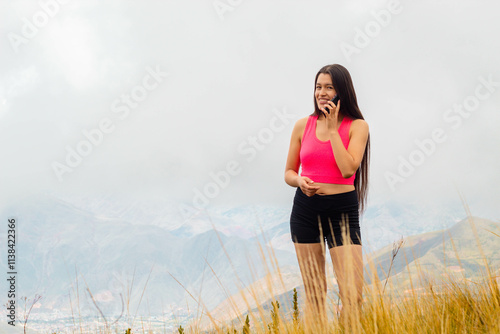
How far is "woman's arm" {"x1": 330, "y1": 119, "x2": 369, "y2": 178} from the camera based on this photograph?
3486 mm

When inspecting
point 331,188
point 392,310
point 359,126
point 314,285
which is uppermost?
point 359,126

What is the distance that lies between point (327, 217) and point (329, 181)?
29 centimetres

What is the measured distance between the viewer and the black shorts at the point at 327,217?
141 inches

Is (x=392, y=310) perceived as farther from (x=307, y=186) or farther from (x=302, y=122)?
(x=302, y=122)

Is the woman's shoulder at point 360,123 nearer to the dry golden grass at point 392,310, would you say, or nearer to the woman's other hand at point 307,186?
the woman's other hand at point 307,186

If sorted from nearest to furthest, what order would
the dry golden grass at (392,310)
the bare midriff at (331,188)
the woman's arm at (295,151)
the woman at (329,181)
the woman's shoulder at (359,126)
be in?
the dry golden grass at (392,310)
the woman at (329,181)
the bare midriff at (331,188)
the woman's shoulder at (359,126)
the woman's arm at (295,151)

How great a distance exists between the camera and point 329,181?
3648mm

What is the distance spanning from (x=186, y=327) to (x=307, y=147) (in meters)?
1.86

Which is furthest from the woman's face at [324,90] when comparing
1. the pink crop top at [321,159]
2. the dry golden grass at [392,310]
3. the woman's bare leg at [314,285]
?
the dry golden grass at [392,310]

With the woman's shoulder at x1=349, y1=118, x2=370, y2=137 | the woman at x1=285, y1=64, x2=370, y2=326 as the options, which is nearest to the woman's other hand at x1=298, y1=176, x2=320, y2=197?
the woman at x1=285, y1=64, x2=370, y2=326

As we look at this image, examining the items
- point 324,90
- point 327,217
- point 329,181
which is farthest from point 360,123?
point 327,217

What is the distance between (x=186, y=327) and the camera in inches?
154

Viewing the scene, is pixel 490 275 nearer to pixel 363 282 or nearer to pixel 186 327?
pixel 363 282

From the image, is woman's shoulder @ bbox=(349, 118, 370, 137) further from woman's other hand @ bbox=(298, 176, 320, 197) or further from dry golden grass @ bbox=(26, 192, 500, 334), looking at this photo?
dry golden grass @ bbox=(26, 192, 500, 334)
